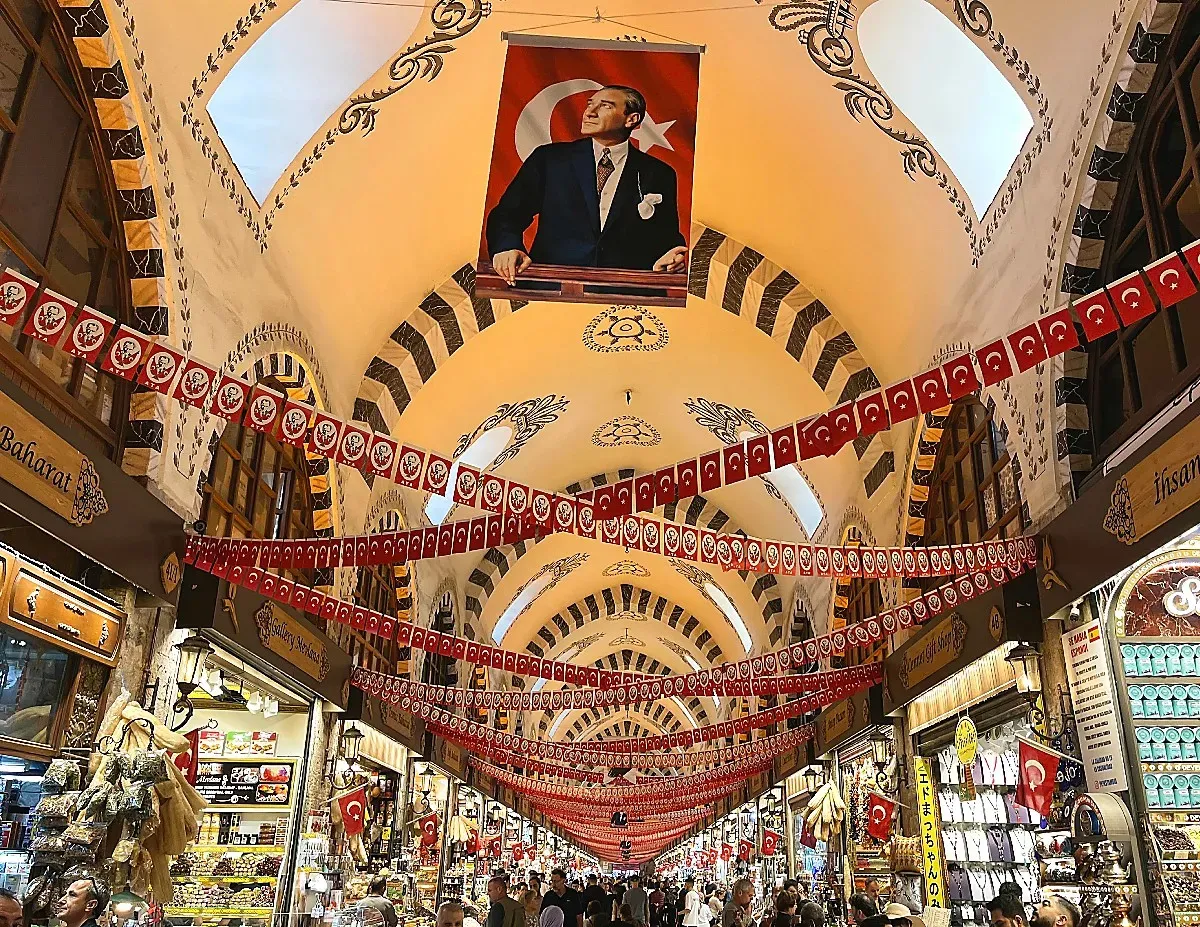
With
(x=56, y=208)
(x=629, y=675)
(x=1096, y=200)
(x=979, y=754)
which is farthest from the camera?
(x=629, y=675)

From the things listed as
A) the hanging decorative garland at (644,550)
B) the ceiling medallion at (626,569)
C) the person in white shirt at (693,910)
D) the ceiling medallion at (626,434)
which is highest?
the ceiling medallion at (626,569)

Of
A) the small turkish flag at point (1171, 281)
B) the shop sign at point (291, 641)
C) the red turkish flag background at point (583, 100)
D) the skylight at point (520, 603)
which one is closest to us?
the small turkish flag at point (1171, 281)

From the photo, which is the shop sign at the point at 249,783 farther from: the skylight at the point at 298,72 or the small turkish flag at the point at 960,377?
the small turkish flag at the point at 960,377

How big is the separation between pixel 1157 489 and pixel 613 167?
3947 millimetres

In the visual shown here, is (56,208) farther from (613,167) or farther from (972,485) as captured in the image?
(972,485)

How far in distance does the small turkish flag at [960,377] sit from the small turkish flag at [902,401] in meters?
0.18

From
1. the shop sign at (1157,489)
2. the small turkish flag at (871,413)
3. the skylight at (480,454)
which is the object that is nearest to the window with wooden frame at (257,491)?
the skylight at (480,454)

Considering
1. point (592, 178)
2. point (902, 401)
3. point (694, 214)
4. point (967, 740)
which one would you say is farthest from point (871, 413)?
point (694, 214)

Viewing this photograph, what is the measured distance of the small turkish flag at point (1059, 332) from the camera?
4.17m

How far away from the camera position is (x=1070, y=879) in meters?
5.25

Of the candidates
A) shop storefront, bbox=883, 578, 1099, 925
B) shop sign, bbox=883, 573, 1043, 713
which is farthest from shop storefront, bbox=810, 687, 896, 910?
shop sign, bbox=883, 573, 1043, 713

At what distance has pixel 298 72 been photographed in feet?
23.8

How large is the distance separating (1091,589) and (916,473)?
12.1 feet

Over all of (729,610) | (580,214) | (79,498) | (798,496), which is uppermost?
(729,610)
